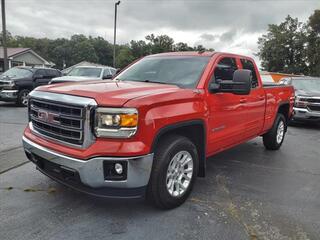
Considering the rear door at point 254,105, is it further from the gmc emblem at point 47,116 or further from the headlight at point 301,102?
the headlight at point 301,102

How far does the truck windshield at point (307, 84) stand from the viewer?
11.4 meters

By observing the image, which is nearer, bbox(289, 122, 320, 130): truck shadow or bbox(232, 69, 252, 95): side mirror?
bbox(232, 69, 252, 95): side mirror

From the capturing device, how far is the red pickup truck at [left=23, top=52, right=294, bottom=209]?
3207 mm

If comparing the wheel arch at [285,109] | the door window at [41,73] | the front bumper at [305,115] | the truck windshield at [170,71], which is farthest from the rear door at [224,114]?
the door window at [41,73]

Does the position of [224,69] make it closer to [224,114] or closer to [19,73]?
[224,114]

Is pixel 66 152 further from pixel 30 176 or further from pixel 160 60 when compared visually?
pixel 160 60

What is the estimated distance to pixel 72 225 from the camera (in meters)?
3.41

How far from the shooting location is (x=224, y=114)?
15.1 feet

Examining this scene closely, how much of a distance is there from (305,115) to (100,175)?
9.01 meters

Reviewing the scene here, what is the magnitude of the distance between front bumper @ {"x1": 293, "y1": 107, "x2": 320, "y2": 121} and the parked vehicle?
1016 centimetres

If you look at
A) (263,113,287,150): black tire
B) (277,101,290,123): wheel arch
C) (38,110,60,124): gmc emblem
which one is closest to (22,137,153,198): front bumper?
(38,110,60,124): gmc emblem

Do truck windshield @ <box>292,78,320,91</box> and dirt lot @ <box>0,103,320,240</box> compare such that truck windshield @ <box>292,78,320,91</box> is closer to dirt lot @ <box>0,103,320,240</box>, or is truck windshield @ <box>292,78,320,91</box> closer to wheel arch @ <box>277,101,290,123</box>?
wheel arch @ <box>277,101,290,123</box>

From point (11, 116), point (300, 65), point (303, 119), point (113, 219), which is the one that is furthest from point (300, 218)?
point (300, 65)

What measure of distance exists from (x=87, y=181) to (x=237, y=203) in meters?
1.99
